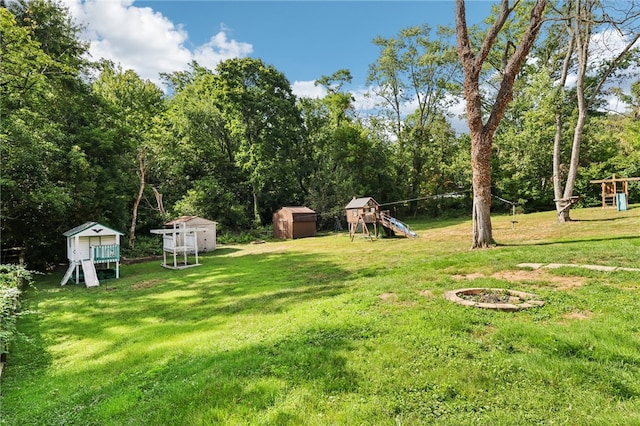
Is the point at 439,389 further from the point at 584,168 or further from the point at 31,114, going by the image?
the point at 584,168

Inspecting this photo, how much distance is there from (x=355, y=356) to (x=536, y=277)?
4602 millimetres

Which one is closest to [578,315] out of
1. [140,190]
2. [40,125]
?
[40,125]

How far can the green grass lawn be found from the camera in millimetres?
2719

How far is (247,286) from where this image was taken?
8.95 meters

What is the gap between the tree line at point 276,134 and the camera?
500 inches

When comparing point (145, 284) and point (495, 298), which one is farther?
point (145, 284)

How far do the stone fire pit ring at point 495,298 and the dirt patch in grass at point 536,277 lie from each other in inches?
33.3

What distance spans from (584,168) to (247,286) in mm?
28875

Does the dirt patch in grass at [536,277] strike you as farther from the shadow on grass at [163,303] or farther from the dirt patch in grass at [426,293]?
the shadow on grass at [163,303]

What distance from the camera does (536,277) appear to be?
20.6 ft

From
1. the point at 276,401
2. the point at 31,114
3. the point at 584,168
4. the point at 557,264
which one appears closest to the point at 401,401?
the point at 276,401

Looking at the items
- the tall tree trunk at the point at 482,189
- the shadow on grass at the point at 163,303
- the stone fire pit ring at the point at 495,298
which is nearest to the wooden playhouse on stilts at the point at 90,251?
the shadow on grass at the point at 163,303

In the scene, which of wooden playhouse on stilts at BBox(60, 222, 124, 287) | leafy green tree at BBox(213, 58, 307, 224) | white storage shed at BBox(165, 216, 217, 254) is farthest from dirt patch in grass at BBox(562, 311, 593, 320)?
leafy green tree at BBox(213, 58, 307, 224)

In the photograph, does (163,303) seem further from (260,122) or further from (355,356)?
(260,122)
